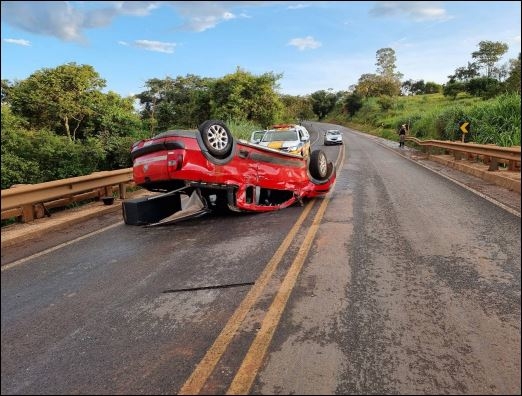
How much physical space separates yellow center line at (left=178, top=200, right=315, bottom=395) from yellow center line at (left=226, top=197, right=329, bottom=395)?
0.21m

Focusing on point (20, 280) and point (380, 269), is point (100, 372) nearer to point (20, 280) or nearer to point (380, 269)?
point (20, 280)

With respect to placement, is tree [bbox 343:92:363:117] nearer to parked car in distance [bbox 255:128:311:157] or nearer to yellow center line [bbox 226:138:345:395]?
parked car in distance [bbox 255:128:311:157]

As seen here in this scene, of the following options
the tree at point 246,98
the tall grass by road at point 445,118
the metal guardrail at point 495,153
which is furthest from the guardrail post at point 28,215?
the tree at point 246,98

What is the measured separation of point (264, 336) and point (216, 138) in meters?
4.44

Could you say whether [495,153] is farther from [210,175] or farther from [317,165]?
[317,165]

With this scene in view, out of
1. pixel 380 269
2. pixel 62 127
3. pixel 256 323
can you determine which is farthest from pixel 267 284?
pixel 62 127

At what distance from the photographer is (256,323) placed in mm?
3912

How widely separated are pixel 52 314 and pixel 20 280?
4.18 ft

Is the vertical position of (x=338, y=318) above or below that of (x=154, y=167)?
below

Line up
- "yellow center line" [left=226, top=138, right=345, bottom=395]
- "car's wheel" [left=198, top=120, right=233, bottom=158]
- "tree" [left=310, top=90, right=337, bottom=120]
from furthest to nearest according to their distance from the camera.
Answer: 1. "tree" [left=310, top=90, right=337, bottom=120]
2. "car's wheel" [left=198, top=120, right=233, bottom=158]
3. "yellow center line" [left=226, top=138, right=345, bottom=395]

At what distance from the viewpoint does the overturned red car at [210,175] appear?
7.13 meters

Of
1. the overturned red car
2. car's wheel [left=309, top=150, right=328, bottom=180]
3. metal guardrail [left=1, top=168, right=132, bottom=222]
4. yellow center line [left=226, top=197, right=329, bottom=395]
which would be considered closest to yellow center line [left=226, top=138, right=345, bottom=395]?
yellow center line [left=226, top=197, right=329, bottom=395]

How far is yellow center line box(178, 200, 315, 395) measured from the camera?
297 centimetres

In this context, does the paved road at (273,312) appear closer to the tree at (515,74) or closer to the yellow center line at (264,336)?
the yellow center line at (264,336)
